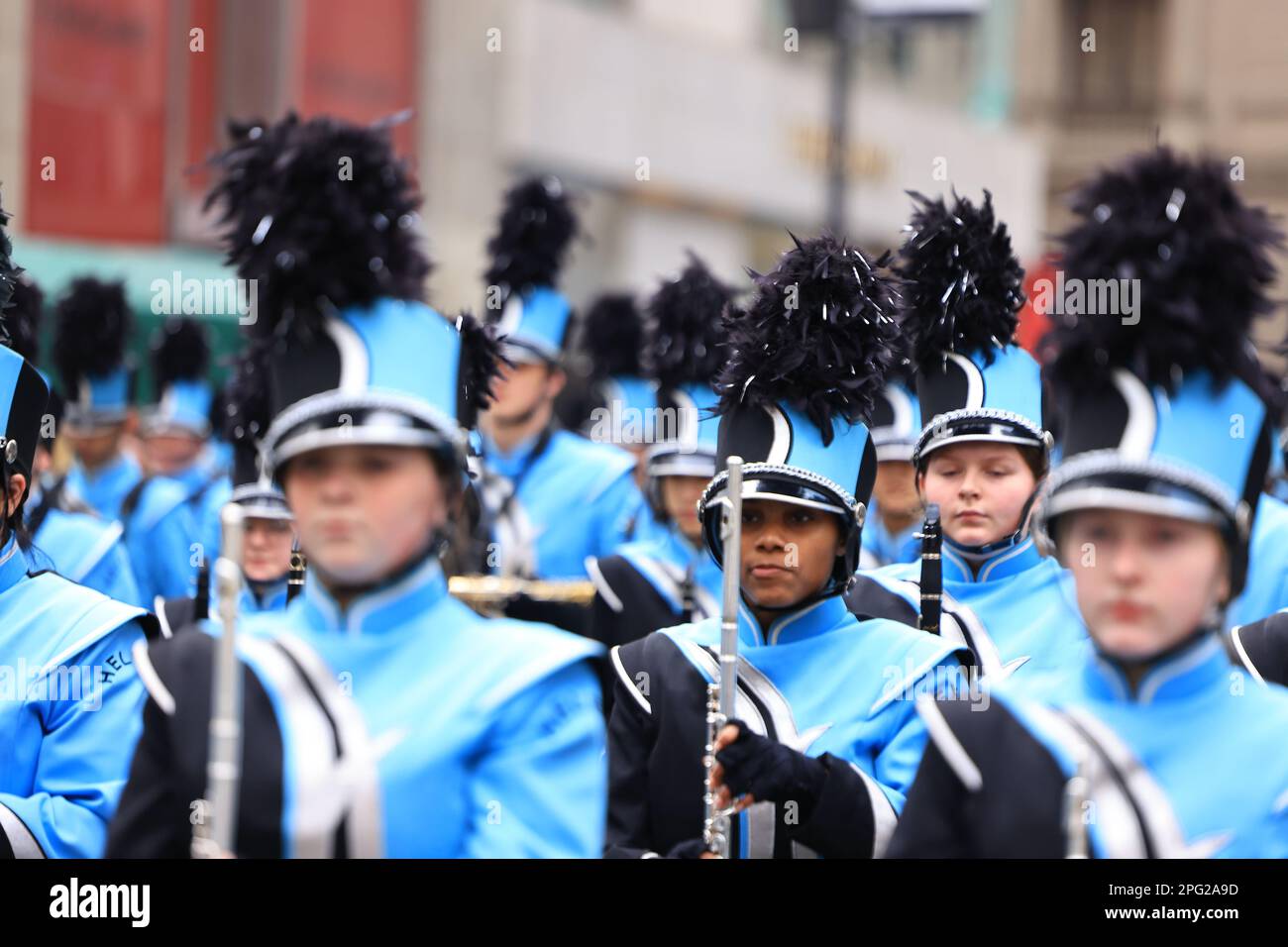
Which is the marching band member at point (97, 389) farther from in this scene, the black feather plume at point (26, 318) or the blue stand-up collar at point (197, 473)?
the black feather plume at point (26, 318)

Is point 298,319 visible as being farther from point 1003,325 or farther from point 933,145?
point 933,145

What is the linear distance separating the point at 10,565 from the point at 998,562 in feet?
8.73

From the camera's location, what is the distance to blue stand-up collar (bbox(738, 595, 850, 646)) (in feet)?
16.4

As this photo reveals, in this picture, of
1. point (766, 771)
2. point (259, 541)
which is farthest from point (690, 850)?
point (259, 541)

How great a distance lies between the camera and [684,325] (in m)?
9.45

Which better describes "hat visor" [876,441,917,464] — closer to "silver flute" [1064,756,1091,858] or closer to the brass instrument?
the brass instrument

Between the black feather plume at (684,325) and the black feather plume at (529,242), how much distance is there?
1.64 metres

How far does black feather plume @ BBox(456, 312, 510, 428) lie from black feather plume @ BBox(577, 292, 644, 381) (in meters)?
8.53

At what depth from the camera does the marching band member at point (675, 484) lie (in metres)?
8.52

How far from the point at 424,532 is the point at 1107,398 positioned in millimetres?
1114

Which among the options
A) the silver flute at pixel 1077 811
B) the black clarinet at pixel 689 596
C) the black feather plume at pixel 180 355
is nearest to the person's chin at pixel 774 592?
the silver flute at pixel 1077 811

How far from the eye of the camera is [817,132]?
1232 inches

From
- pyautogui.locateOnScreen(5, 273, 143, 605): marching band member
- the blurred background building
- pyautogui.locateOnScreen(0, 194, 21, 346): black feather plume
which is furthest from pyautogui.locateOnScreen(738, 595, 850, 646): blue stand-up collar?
the blurred background building
